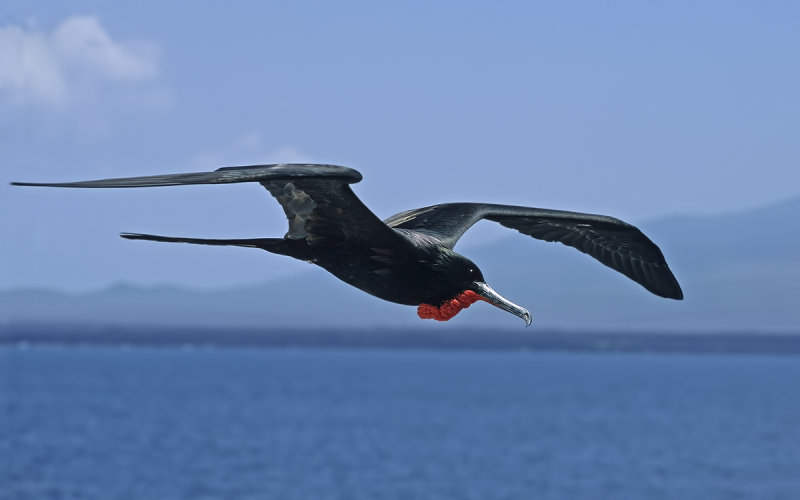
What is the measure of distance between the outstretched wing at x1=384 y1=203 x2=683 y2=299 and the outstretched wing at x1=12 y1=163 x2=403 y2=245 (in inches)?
68.0

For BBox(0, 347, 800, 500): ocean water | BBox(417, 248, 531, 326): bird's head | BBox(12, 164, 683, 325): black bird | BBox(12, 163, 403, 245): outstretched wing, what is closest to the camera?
BBox(12, 163, 403, 245): outstretched wing

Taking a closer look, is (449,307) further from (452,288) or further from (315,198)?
(315,198)

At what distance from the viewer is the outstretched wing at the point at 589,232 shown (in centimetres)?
1170

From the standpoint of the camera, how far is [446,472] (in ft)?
315

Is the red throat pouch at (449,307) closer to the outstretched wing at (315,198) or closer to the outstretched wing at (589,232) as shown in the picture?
the outstretched wing at (315,198)

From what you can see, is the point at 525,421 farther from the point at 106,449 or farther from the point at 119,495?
the point at 119,495

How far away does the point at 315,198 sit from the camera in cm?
962

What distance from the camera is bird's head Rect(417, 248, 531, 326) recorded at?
994 cm

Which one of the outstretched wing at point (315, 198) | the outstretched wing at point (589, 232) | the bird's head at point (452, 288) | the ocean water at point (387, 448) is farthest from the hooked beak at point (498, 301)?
the ocean water at point (387, 448)

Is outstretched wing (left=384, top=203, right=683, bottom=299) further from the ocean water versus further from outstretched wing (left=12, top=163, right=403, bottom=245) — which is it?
the ocean water

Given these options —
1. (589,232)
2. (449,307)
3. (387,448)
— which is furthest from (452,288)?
(387,448)

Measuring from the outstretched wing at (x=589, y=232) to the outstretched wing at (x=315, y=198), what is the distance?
68.0 inches


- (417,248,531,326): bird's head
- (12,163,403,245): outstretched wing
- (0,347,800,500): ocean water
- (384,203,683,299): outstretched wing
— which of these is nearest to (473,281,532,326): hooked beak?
(417,248,531,326): bird's head

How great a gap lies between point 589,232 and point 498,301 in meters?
3.37
